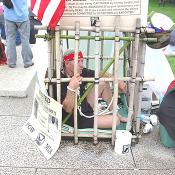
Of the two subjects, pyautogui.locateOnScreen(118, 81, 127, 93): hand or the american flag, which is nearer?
the american flag

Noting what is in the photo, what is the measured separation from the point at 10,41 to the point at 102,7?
109 inches

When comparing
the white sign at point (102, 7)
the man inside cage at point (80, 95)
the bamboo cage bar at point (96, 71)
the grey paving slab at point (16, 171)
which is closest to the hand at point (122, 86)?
the man inside cage at point (80, 95)

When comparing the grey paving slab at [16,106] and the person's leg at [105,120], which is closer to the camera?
the person's leg at [105,120]

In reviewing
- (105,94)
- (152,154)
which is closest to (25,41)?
(105,94)

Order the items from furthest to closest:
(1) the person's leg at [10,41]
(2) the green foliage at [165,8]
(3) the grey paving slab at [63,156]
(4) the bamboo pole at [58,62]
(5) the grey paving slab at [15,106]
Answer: (2) the green foliage at [165,8] < (1) the person's leg at [10,41] < (5) the grey paving slab at [15,106] < (3) the grey paving slab at [63,156] < (4) the bamboo pole at [58,62]

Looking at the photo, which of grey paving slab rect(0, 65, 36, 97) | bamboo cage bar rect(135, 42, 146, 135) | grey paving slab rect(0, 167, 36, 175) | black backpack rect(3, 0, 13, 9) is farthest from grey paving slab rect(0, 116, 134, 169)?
black backpack rect(3, 0, 13, 9)

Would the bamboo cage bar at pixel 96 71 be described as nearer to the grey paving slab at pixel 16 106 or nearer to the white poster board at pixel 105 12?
Answer: the white poster board at pixel 105 12

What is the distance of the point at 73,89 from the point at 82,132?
0.57m

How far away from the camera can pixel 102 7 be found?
10.5ft

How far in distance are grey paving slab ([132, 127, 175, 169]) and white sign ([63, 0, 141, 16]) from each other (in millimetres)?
1384

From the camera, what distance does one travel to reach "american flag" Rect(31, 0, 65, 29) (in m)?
3.09

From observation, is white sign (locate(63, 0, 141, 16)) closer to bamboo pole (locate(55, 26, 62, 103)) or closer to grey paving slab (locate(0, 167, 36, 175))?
bamboo pole (locate(55, 26, 62, 103))

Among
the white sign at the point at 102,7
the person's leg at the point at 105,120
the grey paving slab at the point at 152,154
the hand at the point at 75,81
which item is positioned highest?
the white sign at the point at 102,7

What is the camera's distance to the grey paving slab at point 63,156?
3430 mm
